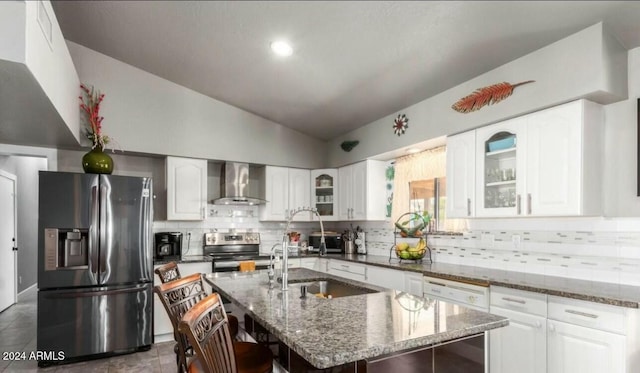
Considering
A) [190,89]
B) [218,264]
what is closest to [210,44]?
[190,89]

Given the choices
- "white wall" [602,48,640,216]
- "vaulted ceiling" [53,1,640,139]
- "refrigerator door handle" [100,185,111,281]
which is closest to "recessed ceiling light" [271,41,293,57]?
"vaulted ceiling" [53,1,640,139]

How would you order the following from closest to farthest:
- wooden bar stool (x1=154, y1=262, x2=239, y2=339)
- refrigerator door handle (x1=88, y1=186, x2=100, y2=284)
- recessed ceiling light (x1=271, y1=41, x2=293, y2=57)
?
wooden bar stool (x1=154, y1=262, x2=239, y2=339), recessed ceiling light (x1=271, y1=41, x2=293, y2=57), refrigerator door handle (x1=88, y1=186, x2=100, y2=284)

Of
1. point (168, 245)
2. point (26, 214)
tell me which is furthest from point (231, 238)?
point (26, 214)

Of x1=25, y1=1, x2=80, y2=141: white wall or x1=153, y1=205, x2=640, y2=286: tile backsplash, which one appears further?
x1=153, y1=205, x2=640, y2=286: tile backsplash

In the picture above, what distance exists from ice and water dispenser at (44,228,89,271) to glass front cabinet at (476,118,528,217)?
3644mm

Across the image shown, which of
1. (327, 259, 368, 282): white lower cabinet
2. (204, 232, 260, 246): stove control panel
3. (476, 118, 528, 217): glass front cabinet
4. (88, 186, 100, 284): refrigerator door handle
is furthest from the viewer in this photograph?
(204, 232, 260, 246): stove control panel

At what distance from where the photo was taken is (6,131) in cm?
334

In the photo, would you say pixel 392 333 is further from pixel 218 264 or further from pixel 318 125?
pixel 318 125

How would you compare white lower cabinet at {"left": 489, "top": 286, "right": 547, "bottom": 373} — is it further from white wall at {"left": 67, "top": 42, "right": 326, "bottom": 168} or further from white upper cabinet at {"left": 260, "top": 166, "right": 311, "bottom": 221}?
white wall at {"left": 67, "top": 42, "right": 326, "bottom": 168}

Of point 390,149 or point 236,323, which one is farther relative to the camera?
point 390,149

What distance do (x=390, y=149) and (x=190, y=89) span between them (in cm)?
257

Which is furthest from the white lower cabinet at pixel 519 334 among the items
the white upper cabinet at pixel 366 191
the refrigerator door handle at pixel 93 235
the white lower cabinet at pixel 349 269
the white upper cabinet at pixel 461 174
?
the refrigerator door handle at pixel 93 235

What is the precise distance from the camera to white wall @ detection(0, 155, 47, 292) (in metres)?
6.12

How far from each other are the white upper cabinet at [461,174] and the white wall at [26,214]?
6.21 meters
